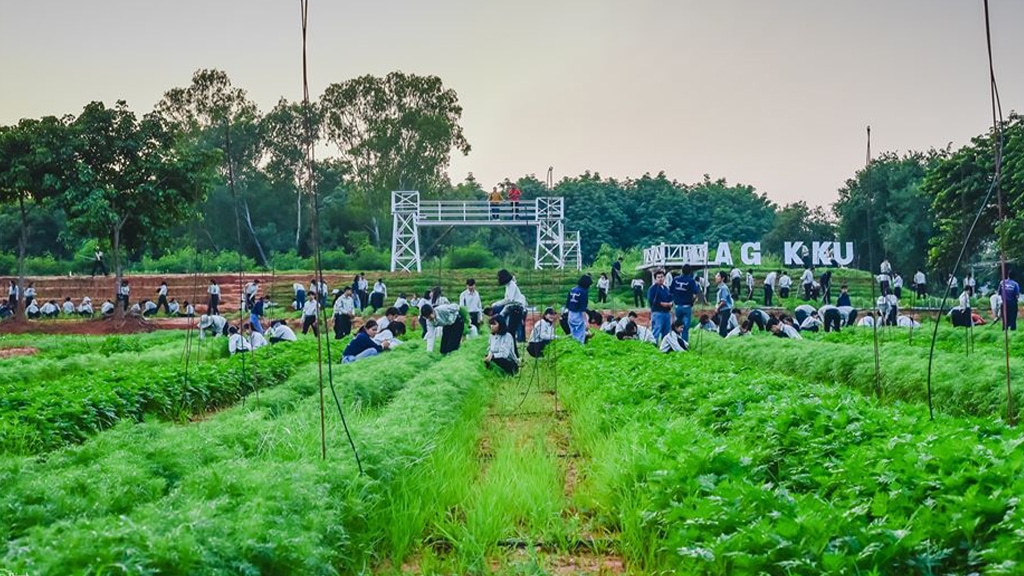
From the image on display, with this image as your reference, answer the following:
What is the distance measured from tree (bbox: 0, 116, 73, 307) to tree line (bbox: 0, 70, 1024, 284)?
0.05 m

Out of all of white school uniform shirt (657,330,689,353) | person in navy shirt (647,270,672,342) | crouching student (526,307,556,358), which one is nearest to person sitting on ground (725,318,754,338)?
person in navy shirt (647,270,672,342)

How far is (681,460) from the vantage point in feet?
18.8

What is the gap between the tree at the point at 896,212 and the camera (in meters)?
52.1

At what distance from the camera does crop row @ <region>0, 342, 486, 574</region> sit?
3.79 meters

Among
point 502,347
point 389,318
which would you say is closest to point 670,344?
point 502,347

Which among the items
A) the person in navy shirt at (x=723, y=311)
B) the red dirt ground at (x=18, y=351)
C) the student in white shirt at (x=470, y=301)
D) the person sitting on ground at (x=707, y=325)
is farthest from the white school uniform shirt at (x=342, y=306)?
the person sitting on ground at (x=707, y=325)

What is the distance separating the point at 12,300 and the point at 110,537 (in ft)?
124

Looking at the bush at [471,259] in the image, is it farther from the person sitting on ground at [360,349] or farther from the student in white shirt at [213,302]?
the person sitting on ground at [360,349]

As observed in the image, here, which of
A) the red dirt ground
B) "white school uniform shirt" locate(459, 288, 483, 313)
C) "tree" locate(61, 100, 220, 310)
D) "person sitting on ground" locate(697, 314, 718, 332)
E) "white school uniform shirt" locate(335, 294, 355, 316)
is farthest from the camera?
"tree" locate(61, 100, 220, 310)

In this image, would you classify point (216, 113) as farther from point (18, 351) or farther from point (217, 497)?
point (217, 497)

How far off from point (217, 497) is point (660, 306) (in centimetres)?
1442

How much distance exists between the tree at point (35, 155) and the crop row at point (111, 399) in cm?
1938

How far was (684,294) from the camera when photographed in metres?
19.3

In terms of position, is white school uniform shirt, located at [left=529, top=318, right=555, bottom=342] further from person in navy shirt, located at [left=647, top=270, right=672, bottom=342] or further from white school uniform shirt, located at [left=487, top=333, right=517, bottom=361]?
person in navy shirt, located at [left=647, top=270, right=672, bottom=342]
